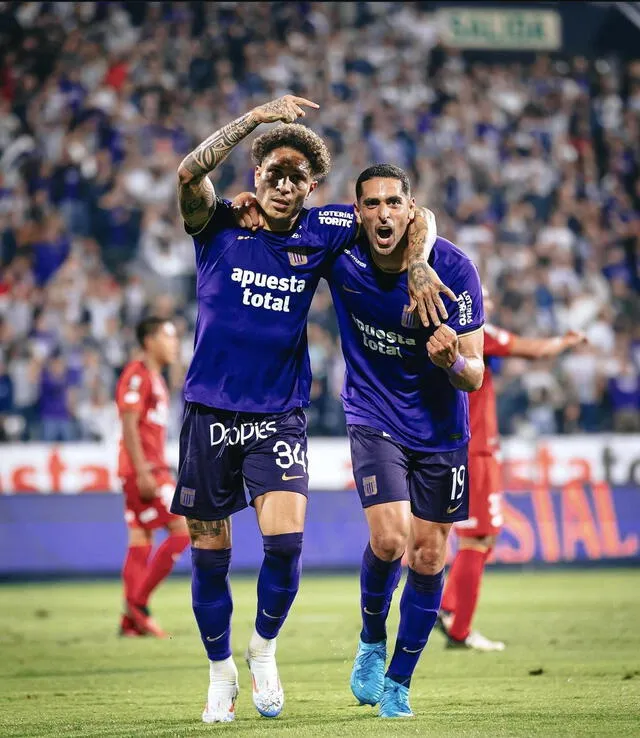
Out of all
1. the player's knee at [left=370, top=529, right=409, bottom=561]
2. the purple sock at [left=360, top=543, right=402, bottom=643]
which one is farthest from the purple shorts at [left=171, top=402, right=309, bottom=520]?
the purple sock at [left=360, top=543, right=402, bottom=643]

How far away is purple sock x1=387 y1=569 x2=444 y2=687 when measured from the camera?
5.72 metres

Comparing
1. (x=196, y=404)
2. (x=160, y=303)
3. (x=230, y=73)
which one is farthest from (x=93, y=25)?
(x=196, y=404)

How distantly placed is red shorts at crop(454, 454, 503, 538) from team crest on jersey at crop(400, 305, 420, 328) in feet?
9.62

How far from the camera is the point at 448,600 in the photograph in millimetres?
8836

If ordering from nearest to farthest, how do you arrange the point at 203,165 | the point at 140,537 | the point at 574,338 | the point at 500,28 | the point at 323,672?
the point at 203,165, the point at 323,672, the point at 574,338, the point at 140,537, the point at 500,28

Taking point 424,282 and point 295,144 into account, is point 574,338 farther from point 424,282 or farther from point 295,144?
point 295,144

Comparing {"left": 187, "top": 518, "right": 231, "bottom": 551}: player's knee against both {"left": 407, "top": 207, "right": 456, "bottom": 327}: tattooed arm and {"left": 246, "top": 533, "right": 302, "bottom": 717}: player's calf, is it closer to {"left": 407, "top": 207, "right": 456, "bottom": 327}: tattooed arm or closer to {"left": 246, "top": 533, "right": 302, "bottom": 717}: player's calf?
{"left": 246, "top": 533, "right": 302, "bottom": 717}: player's calf

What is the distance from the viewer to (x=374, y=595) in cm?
598

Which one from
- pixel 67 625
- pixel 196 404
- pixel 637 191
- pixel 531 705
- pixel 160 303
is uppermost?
pixel 637 191

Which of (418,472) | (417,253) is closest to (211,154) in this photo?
(417,253)

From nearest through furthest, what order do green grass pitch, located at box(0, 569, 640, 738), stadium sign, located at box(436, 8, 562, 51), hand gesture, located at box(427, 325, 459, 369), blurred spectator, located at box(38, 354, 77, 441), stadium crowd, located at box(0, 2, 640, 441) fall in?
green grass pitch, located at box(0, 569, 640, 738) < hand gesture, located at box(427, 325, 459, 369) < blurred spectator, located at box(38, 354, 77, 441) < stadium crowd, located at box(0, 2, 640, 441) < stadium sign, located at box(436, 8, 562, 51)

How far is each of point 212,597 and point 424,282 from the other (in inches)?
71.1

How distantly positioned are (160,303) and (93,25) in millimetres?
5641

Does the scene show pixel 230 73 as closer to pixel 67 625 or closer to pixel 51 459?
pixel 51 459
